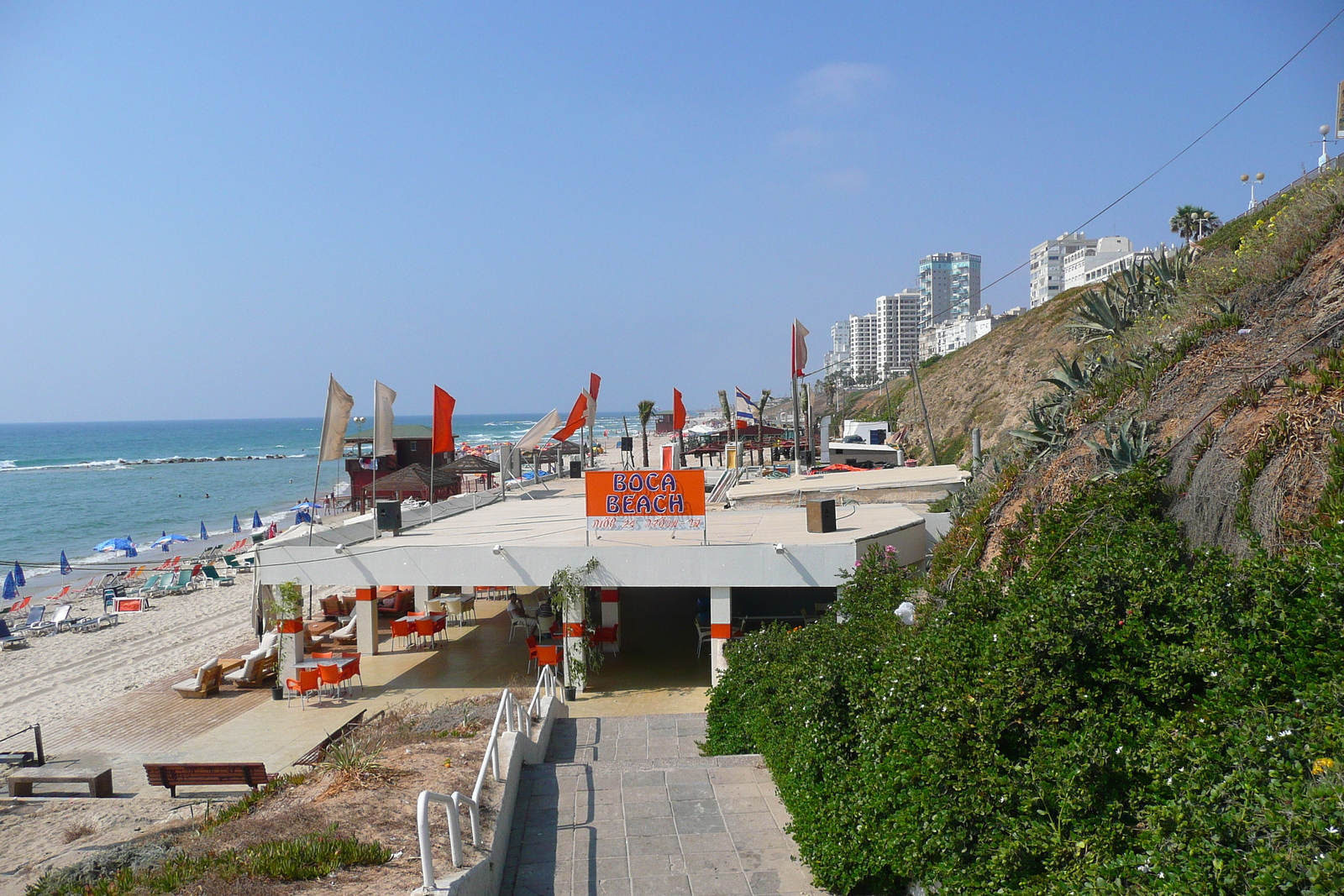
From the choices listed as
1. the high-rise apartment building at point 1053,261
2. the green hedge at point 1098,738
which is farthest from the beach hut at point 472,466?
the high-rise apartment building at point 1053,261

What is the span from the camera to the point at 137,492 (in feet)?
247

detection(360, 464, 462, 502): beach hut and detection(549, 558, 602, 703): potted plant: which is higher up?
detection(360, 464, 462, 502): beach hut

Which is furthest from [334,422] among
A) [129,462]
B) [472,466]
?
[129,462]

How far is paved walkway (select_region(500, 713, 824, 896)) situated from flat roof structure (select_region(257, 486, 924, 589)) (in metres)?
4.96

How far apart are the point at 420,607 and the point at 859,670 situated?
14.5m

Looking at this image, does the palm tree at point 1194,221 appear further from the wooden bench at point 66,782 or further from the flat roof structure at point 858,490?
the wooden bench at point 66,782

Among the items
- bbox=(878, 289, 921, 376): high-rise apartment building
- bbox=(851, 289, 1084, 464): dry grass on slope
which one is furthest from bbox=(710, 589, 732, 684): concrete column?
bbox=(878, 289, 921, 376): high-rise apartment building

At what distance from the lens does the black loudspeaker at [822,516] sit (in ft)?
46.0

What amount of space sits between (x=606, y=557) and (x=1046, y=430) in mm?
6689

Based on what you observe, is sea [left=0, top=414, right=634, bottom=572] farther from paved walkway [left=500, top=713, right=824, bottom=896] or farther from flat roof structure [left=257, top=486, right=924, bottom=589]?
paved walkway [left=500, top=713, right=824, bottom=896]

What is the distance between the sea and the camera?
4881cm

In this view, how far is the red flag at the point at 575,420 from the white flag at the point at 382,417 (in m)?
4.38

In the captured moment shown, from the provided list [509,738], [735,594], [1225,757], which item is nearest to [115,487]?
[735,594]

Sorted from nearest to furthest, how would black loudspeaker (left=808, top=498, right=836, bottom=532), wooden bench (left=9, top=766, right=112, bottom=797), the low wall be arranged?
the low wall, wooden bench (left=9, top=766, right=112, bottom=797), black loudspeaker (left=808, top=498, right=836, bottom=532)
